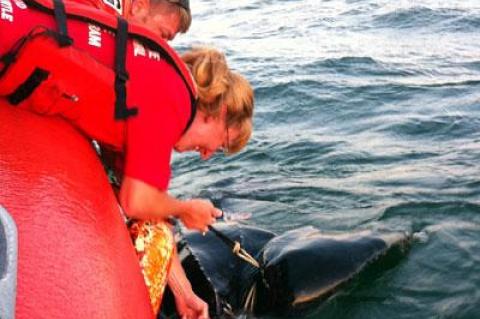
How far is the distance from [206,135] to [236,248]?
0.87 metres

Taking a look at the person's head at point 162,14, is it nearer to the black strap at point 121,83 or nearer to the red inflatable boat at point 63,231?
the black strap at point 121,83

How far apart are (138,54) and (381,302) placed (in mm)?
2320

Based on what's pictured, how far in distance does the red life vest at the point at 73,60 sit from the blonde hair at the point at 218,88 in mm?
149

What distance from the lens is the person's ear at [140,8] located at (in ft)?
11.7

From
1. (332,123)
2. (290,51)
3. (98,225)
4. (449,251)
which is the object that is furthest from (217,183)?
(290,51)

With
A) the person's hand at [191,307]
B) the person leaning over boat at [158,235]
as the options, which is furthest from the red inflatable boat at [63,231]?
the person's hand at [191,307]

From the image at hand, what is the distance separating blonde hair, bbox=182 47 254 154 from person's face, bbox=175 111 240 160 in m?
0.03

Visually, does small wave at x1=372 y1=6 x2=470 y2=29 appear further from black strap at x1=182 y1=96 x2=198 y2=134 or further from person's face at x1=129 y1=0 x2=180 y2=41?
black strap at x1=182 y1=96 x2=198 y2=134

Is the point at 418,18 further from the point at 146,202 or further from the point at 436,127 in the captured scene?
the point at 146,202

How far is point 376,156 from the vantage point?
20.1 feet

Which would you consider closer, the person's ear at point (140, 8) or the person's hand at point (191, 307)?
the person's hand at point (191, 307)

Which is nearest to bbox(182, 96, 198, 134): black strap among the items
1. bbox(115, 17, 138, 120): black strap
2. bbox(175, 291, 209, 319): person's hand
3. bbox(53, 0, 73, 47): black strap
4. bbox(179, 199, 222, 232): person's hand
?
bbox(115, 17, 138, 120): black strap

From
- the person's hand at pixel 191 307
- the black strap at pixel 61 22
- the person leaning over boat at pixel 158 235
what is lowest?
the person's hand at pixel 191 307

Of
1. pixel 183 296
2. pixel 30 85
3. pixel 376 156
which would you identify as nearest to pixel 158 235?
pixel 183 296
